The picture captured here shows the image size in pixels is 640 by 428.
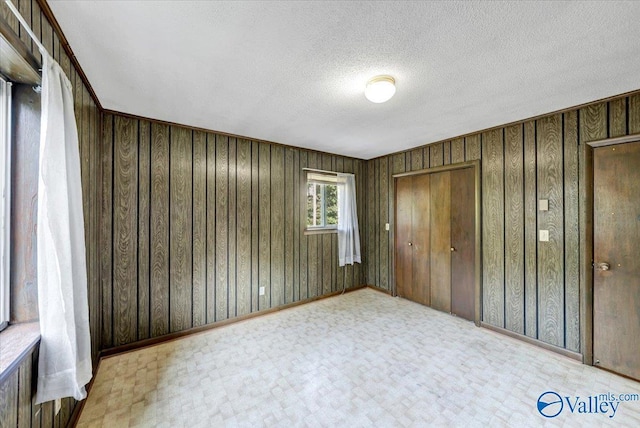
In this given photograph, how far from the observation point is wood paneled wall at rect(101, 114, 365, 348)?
2.54 metres

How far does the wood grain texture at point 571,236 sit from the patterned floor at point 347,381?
1.00ft

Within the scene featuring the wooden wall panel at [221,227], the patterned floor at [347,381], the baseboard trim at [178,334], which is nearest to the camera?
the patterned floor at [347,381]

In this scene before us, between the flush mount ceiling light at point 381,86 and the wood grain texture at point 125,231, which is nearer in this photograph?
the flush mount ceiling light at point 381,86

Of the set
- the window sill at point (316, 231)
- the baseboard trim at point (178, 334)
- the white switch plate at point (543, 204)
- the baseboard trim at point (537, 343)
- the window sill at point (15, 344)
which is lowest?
the baseboard trim at point (537, 343)

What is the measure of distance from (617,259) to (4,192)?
4.25m

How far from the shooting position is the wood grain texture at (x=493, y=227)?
2934mm

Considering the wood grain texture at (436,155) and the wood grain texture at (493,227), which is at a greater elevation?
the wood grain texture at (436,155)

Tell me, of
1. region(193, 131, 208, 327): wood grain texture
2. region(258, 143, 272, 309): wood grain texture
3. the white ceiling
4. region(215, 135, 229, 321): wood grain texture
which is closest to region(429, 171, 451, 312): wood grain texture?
the white ceiling

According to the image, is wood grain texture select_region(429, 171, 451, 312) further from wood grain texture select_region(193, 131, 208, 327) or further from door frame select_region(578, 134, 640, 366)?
wood grain texture select_region(193, 131, 208, 327)

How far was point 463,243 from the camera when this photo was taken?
10.9 feet

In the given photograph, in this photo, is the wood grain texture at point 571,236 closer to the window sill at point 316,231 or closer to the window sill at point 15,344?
the window sill at point 316,231

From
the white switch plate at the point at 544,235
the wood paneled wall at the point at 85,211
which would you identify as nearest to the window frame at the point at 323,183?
the wood paneled wall at the point at 85,211

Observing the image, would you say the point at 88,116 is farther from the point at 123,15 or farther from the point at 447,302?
the point at 447,302

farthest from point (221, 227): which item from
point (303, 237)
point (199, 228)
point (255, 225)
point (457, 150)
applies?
point (457, 150)
